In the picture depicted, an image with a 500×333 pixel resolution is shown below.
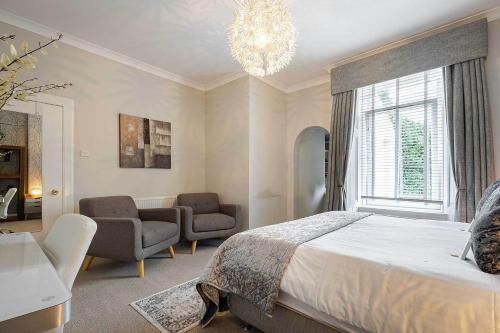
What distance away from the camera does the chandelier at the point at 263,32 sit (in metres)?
2.01

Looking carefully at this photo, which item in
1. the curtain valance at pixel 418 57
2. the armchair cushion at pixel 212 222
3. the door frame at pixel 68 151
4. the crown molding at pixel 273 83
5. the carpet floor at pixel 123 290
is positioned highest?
the crown molding at pixel 273 83

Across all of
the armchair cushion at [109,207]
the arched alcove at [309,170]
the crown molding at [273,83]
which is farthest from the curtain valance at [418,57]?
the armchair cushion at [109,207]

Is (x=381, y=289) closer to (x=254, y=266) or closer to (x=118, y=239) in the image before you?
(x=254, y=266)

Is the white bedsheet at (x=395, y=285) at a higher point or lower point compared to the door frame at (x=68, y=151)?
lower

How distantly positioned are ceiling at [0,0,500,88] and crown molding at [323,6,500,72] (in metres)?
0.07

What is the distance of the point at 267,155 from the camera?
442 cm

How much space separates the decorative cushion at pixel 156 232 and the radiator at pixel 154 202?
70 centimetres

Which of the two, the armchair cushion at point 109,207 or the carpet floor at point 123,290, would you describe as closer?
the carpet floor at point 123,290

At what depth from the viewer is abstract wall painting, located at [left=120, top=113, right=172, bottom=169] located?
3619 millimetres

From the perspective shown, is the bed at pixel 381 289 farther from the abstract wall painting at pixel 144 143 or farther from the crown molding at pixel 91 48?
the crown molding at pixel 91 48

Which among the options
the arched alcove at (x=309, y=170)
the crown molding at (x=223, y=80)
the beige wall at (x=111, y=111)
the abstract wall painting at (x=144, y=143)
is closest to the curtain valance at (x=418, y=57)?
the arched alcove at (x=309, y=170)

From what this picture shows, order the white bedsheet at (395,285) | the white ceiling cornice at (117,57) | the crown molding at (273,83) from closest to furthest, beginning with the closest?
the white bedsheet at (395,285), the white ceiling cornice at (117,57), the crown molding at (273,83)

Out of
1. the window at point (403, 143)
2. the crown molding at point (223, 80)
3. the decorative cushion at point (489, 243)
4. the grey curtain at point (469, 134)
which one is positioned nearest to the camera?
the decorative cushion at point (489, 243)

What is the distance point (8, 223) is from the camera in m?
2.55
